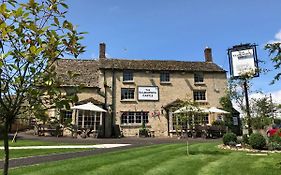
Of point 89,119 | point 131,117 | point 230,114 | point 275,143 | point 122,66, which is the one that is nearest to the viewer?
point 275,143

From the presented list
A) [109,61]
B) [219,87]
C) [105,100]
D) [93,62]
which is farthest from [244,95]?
[93,62]

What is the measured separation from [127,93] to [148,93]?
7.68 ft

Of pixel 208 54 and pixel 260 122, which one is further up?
pixel 208 54

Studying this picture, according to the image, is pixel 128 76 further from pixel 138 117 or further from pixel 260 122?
pixel 260 122

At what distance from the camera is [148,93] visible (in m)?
28.8

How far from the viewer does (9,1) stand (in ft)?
9.09

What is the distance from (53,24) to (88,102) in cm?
2317

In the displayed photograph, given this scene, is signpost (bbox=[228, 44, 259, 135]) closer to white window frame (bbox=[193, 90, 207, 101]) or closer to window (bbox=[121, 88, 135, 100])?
white window frame (bbox=[193, 90, 207, 101])

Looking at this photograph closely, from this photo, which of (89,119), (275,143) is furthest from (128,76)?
(275,143)

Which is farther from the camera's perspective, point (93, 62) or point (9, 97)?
point (93, 62)

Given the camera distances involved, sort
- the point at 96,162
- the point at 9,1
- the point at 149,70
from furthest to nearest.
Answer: the point at 149,70
the point at 96,162
the point at 9,1

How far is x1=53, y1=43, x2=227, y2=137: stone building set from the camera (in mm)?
27422

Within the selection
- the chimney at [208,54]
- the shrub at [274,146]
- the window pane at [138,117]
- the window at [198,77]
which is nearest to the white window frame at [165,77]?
the window at [198,77]

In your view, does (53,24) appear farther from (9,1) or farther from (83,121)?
(83,121)
